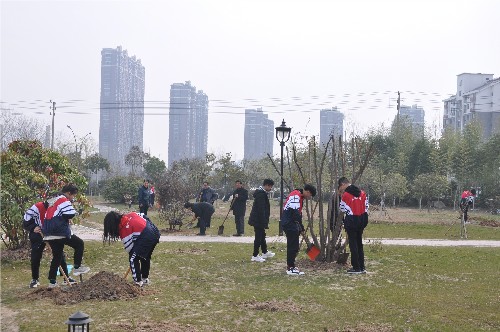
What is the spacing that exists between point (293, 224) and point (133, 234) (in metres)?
2.94

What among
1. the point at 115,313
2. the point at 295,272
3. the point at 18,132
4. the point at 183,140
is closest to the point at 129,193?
the point at 18,132

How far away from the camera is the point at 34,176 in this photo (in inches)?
419

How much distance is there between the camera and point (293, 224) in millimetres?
9562

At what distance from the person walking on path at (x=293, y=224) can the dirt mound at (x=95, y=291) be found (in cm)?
271

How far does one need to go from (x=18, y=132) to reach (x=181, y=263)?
41.0 meters

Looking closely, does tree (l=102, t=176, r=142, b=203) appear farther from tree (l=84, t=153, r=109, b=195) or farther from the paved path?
the paved path

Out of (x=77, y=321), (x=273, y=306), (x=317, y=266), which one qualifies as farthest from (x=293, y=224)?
(x=77, y=321)

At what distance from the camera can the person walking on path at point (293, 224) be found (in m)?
9.47

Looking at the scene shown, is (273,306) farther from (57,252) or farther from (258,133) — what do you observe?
(258,133)

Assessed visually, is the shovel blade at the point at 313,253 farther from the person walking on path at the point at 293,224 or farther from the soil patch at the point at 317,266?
the person walking on path at the point at 293,224

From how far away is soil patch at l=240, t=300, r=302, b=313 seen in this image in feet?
22.9

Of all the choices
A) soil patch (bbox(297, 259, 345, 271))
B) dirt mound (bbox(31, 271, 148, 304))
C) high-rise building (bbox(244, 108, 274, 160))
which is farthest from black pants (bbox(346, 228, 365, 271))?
high-rise building (bbox(244, 108, 274, 160))

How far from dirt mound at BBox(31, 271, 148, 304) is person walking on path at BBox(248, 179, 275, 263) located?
3.46 m

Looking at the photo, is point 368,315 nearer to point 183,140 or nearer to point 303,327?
point 303,327
